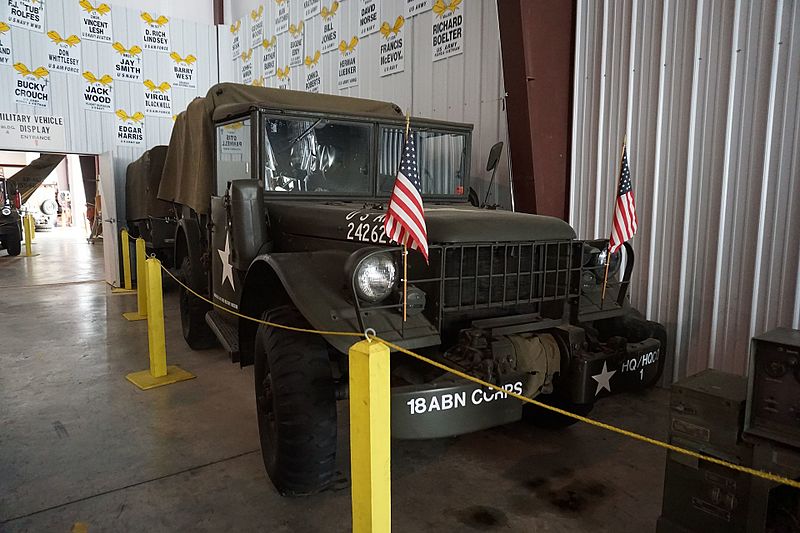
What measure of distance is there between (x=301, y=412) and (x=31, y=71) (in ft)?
28.7

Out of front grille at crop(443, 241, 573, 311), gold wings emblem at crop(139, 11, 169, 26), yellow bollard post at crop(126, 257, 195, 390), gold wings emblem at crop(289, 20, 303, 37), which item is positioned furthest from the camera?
gold wings emblem at crop(139, 11, 169, 26)

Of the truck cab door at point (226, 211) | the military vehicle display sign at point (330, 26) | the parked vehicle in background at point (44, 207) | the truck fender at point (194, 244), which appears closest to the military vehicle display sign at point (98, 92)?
the military vehicle display sign at point (330, 26)

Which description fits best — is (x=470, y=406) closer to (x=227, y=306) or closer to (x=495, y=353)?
(x=495, y=353)

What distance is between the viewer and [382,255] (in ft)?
7.73

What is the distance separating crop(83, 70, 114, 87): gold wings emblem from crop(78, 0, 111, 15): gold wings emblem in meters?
0.95

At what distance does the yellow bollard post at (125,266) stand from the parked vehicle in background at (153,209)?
0.96ft

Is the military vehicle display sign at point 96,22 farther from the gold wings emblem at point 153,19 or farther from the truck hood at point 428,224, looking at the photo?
the truck hood at point 428,224

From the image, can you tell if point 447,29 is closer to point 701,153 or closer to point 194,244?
point 701,153

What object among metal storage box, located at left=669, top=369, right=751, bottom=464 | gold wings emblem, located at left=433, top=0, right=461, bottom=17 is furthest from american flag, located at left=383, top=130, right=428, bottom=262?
gold wings emblem, located at left=433, top=0, right=461, bottom=17

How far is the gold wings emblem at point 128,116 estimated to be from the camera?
943cm

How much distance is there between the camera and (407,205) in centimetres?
215

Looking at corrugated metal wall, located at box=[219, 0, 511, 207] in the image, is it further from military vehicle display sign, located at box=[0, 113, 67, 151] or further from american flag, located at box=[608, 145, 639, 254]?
military vehicle display sign, located at box=[0, 113, 67, 151]

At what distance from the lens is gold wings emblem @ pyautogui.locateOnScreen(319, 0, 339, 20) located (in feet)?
24.8

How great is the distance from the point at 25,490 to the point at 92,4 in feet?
28.7
